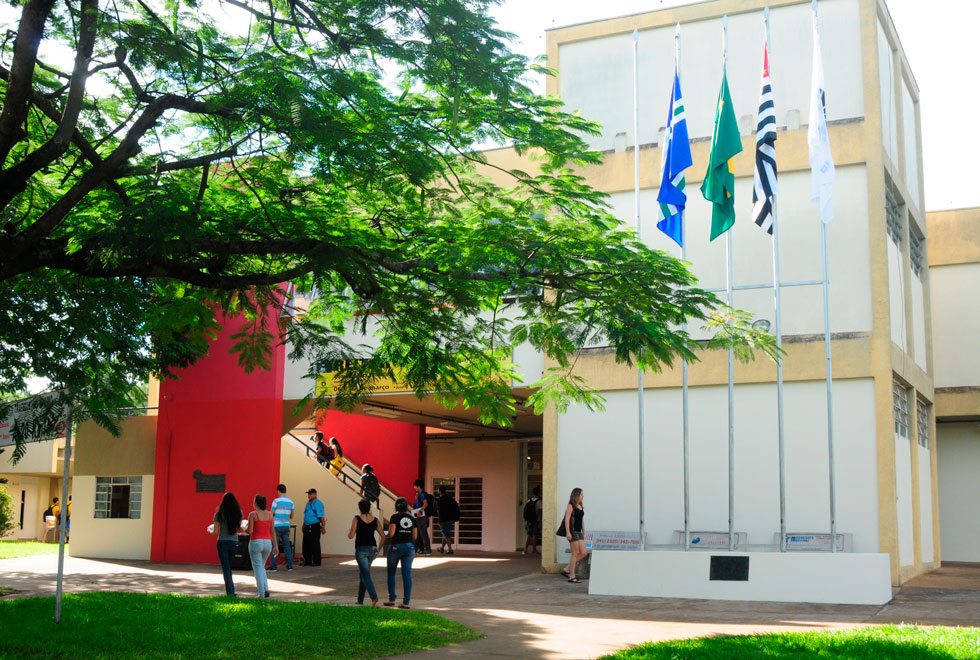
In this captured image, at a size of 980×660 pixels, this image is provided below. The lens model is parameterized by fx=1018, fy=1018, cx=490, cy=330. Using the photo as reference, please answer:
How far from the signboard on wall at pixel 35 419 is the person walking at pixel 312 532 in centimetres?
780

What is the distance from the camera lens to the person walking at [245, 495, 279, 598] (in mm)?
15523

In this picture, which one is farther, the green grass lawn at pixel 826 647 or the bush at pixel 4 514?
the bush at pixel 4 514

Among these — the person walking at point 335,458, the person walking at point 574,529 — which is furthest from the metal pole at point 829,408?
the person walking at point 335,458

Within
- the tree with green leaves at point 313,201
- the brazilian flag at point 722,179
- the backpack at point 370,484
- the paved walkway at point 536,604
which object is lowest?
the paved walkway at point 536,604

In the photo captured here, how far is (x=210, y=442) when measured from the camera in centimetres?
2362

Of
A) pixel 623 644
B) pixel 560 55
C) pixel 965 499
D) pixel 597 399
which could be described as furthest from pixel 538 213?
pixel 965 499

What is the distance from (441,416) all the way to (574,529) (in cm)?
894

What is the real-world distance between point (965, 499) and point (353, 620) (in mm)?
19312

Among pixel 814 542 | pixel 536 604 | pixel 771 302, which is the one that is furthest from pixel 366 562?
pixel 771 302

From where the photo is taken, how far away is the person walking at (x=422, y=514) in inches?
963

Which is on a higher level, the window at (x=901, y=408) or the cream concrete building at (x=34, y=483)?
the window at (x=901, y=408)

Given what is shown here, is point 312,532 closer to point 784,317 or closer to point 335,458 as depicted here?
point 335,458

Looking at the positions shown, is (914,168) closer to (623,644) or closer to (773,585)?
(773,585)

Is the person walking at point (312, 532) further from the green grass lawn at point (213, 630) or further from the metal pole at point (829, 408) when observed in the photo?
the metal pole at point (829, 408)
